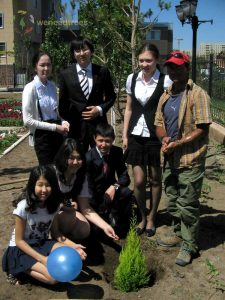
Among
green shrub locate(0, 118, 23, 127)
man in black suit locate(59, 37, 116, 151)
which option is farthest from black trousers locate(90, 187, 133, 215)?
green shrub locate(0, 118, 23, 127)

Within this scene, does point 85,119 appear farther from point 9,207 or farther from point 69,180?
point 9,207

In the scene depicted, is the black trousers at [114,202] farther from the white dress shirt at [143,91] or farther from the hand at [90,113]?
the hand at [90,113]

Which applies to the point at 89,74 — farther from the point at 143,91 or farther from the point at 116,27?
the point at 116,27

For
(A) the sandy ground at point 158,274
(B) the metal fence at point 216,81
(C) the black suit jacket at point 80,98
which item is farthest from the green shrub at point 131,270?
(B) the metal fence at point 216,81

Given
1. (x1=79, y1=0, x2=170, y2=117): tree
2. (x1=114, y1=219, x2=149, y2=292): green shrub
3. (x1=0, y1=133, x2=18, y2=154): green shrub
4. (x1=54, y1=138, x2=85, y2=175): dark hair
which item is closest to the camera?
(x1=114, y1=219, x2=149, y2=292): green shrub

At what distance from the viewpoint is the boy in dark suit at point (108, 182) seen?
4.27 m

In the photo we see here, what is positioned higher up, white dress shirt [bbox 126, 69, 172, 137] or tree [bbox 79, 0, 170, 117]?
tree [bbox 79, 0, 170, 117]

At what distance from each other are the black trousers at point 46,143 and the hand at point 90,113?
0.32m

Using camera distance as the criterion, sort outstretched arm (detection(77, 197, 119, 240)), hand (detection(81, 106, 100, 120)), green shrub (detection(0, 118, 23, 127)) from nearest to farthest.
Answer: outstretched arm (detection(77, 197, 119, 240)) < hand (detection(81, 106, 100, 120)) < green shrub (detection(0, 118, 23, 127))

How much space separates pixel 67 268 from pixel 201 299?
996mm

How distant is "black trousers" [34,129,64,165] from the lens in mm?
4309

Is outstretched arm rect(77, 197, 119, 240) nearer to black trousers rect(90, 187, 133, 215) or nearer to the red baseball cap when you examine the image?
black trousers rect(90, 187, 133, 215)

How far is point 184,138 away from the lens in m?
3.50

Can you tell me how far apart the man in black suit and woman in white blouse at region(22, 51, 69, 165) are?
0.39 feet
